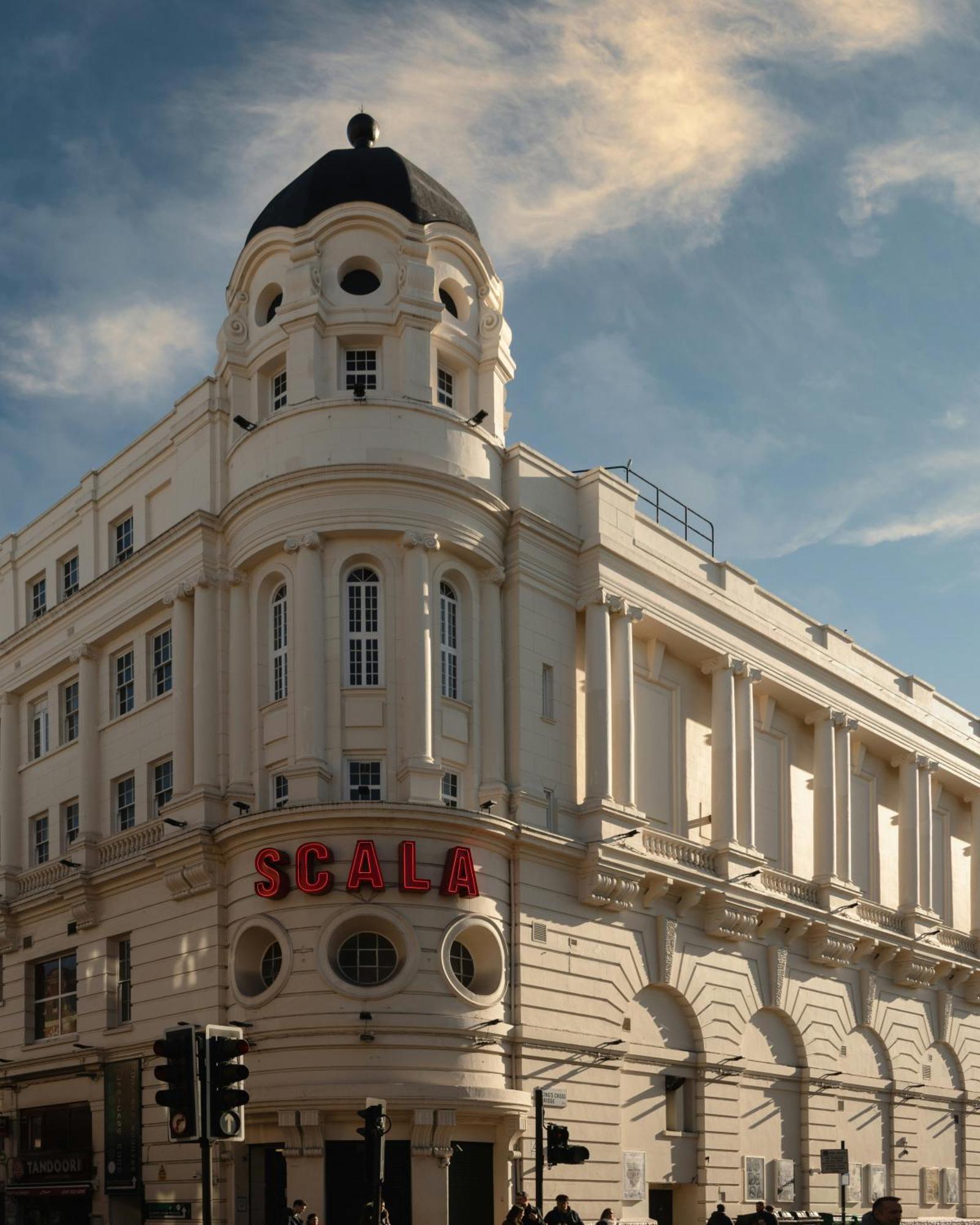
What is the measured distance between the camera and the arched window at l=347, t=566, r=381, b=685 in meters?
40.3

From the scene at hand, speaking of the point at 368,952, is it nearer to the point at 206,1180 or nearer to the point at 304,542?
the point at 304,542

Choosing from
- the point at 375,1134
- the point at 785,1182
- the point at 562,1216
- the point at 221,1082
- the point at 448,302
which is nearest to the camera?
the point at 221,1082

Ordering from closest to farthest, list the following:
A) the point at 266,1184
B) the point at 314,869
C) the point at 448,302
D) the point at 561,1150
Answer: the point at 561,1150 < the point at 314,869 < the point at 266,1184 < the point at 448,302

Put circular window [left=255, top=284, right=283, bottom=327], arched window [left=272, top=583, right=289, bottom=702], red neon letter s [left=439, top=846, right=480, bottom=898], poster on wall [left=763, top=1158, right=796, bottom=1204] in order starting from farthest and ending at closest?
poster on wall [left=763, top=1158, right=796, bottom=1204]
circular window [left=255, top=284, right=283, bottom=327]
arched window [left=272, top=583, right=289, bottom=702]
red neon letter s [left=439, top=846, right=480, bottom=898]

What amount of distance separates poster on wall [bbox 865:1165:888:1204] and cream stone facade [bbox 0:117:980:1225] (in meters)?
0.11

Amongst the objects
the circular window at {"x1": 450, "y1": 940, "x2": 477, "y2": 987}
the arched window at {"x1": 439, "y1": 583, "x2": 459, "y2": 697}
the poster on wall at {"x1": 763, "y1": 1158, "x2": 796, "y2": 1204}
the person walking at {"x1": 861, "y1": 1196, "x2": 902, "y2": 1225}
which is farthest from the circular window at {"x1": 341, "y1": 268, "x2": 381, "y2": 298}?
the person walking at {"x1": 861, "y1": 1196, "x2": 902, "y2": 1225}

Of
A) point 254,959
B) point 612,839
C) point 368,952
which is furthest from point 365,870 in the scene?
point 612,839

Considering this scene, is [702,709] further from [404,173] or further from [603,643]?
[404,173]

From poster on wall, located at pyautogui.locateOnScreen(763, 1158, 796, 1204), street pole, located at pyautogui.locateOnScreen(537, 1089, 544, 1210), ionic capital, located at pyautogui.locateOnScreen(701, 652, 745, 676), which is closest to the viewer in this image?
street pole, located at pyautogui.locateOnScreen(537, 1089, 544, 1210)

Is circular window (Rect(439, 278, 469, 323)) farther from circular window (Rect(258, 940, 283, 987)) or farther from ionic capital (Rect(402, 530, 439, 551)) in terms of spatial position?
circular window (Rect(258, 940, 283, 987))

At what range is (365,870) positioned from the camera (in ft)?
124

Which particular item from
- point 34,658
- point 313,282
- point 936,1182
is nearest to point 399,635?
point 313,282

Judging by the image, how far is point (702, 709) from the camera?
5031 cm

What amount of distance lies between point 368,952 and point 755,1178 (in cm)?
1514
